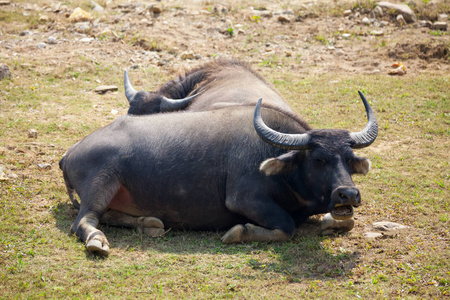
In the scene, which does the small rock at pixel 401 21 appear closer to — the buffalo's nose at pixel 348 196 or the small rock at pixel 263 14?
the small rock at pixel 263 14

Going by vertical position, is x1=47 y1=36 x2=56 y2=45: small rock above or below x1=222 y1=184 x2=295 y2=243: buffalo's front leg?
below

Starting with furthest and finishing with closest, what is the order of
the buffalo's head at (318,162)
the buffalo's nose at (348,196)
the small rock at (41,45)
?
the small rock at (41,45) < the buffalo's head at (318,162) < the buffalo's nose at (348,196)

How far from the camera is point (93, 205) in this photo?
6.20 metres

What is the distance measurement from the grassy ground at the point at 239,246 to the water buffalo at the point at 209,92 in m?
1.20

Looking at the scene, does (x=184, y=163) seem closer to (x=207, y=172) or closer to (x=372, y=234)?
(x=207, y=172)

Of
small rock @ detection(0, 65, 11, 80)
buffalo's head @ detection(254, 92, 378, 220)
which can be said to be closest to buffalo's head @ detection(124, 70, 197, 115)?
buffalo's head @ detection(254, 92, 378, 220)

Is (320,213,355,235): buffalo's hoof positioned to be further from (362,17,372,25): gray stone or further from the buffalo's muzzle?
(362,17,372,25): gray stone

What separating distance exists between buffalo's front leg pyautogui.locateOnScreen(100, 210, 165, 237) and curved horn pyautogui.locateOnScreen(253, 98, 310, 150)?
5.27ft

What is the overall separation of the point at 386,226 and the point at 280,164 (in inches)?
58.5

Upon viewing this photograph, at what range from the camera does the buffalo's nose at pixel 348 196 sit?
5379mm

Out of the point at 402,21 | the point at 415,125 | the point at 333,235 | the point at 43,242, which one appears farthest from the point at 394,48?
the point at 43,242

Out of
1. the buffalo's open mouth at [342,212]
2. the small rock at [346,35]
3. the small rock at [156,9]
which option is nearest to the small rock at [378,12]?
the small rock at [346,35]

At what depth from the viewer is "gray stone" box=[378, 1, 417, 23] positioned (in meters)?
14.2

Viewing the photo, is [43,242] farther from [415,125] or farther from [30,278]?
[415,125]
